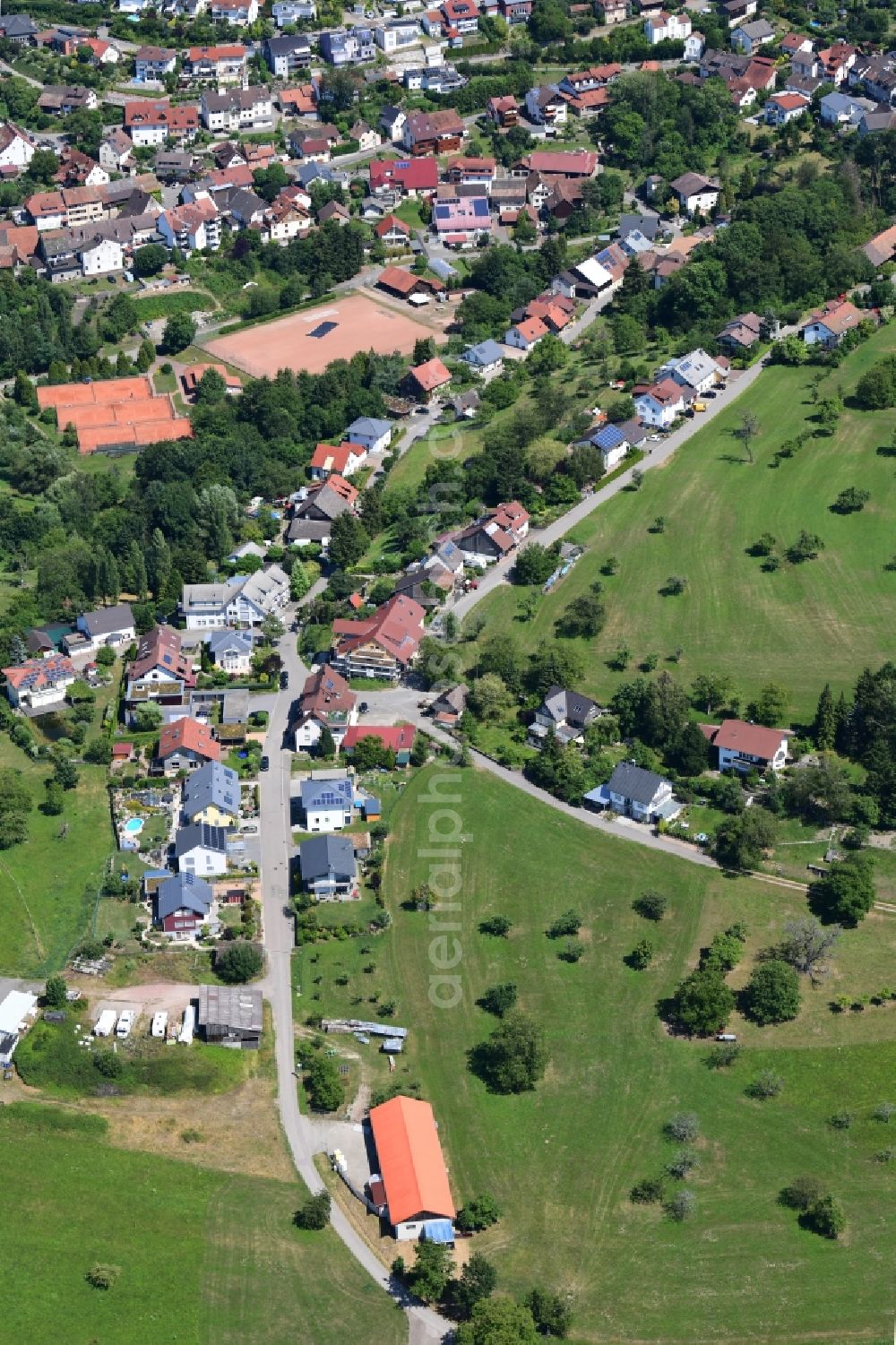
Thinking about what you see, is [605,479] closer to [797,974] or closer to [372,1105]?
[797,974]

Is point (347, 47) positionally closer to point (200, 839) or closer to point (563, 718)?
point (563, 718)

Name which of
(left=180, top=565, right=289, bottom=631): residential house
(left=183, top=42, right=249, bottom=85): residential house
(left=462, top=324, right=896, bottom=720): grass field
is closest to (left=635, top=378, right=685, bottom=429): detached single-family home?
(left=462, top=324, right=896, bottom=720): grass field

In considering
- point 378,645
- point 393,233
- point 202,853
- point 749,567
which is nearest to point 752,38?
→ point 393,233

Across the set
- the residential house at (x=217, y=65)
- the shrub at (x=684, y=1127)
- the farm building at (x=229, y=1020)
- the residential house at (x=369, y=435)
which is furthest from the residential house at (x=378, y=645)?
the residential house at (x=217, y=65)

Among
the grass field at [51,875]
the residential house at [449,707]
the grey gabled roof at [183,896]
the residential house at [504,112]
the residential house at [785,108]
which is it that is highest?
the residential house at [785,108]

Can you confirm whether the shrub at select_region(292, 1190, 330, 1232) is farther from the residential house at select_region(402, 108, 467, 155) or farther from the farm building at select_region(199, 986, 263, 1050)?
the residential house at select_region(402, 108, 467, 155)

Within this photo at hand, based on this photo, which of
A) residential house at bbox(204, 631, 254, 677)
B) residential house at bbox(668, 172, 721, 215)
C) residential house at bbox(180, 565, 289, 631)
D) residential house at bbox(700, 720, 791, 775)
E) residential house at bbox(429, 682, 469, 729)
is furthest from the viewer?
residential house at bbox(668, 172, 721, 215)

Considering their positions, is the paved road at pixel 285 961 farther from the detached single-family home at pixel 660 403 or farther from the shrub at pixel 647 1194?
the detached single-family home at pixel 660 403
